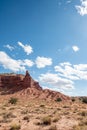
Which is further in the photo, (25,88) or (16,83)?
(16,83)

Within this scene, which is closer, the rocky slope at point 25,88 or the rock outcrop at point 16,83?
the rocky slope at point 25,88

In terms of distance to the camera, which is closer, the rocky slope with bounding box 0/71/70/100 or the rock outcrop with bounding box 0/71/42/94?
the rocky slope with bounding box 0/71/70/100

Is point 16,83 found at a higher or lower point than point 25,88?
higher

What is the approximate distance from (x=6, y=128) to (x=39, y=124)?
12.5ft

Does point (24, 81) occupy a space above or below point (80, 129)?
above

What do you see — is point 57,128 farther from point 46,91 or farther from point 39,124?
point 46,91

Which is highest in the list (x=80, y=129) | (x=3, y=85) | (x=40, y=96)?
(x=3, y=85)

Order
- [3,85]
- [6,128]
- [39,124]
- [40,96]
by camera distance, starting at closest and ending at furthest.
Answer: [6,128]
[39,124]
[40,96]
[3,85]

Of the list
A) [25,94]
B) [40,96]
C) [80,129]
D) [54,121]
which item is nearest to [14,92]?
[25,94]

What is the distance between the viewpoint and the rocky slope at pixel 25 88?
81463 mm

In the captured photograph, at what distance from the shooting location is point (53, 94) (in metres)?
84.8

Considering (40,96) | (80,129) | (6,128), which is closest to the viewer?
(80,129)

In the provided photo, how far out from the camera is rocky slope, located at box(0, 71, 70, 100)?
3207 inches

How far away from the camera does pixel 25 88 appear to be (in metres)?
87.0
